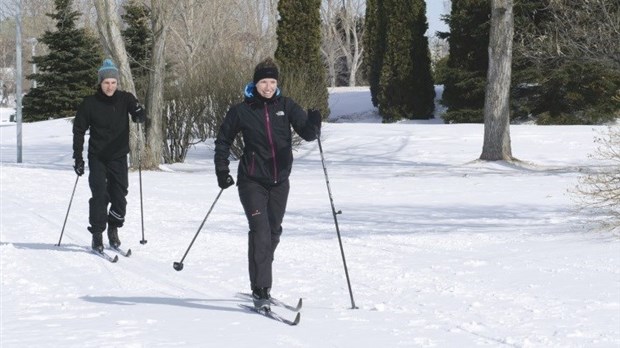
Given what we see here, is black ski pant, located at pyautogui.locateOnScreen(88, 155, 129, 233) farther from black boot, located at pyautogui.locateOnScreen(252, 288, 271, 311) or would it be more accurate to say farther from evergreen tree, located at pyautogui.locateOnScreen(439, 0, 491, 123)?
evergreen tree, located at pyautogui.locateOnScreen(439, 0, 491, 123)

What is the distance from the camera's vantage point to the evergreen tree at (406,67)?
35094 millimetres

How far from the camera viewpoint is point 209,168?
23.0 m

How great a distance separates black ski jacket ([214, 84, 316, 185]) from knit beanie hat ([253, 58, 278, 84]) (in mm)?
111

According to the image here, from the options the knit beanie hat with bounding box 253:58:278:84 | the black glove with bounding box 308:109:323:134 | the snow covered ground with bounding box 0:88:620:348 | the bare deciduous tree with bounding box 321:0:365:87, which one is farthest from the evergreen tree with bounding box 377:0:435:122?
the knit beanie hat with bounding box 253:58:278:84

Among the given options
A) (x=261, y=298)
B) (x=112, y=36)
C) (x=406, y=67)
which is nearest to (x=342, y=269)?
(x=261, y=298)

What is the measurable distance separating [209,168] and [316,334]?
1730 cm

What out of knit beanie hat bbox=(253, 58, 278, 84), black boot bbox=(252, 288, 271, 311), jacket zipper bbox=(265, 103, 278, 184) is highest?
knit beanie hat bbox=(253, 58, 278, 84)

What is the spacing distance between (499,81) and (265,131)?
1359cm

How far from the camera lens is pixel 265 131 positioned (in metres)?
6.49

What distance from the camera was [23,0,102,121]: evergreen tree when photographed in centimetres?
4544

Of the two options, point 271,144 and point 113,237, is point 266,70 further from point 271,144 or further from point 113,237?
point 113,237

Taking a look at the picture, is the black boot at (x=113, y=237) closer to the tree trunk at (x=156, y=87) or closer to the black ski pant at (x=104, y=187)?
the black ski pant at (x=104, y=187)

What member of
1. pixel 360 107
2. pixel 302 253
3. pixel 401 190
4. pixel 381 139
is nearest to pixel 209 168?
pixel 381 139

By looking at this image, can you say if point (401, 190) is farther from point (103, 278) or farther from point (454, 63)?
point (454, 63)
